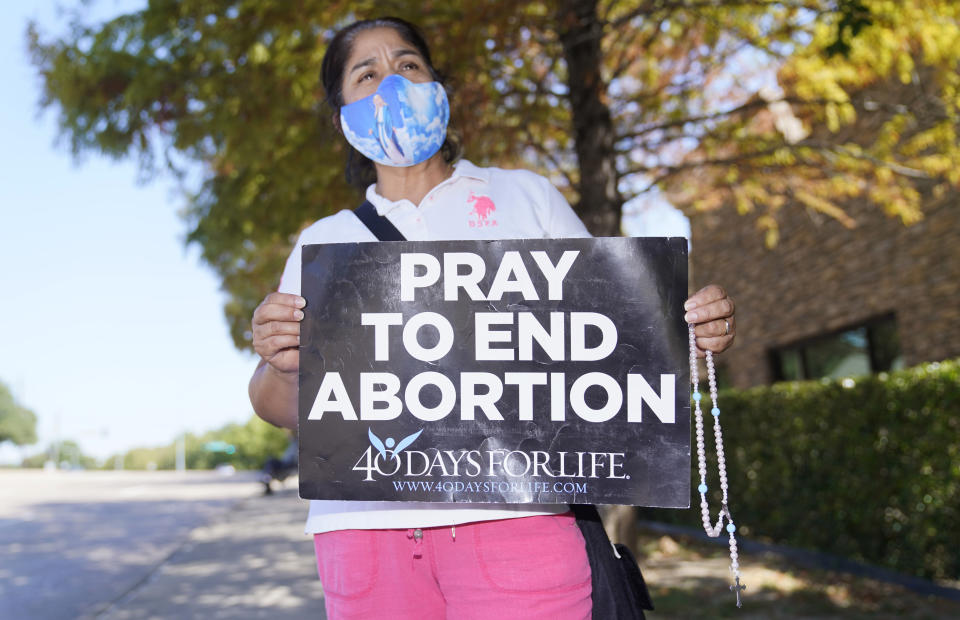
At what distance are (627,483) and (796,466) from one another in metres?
6.79

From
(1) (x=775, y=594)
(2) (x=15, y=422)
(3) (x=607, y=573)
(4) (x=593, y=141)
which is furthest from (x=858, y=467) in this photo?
(2) (x=15, y=422)

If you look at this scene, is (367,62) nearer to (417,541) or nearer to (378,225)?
(378,225)

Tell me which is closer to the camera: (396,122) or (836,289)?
(396,122)

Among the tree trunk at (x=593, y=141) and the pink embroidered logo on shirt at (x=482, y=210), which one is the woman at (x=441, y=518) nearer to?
the pink embroidered logo on shirt at (x=482, y=210)

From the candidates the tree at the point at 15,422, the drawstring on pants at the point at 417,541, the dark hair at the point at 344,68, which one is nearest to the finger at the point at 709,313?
the drawstring on pants at the point at 417,541

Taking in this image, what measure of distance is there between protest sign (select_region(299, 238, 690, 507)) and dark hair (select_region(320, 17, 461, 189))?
71cm

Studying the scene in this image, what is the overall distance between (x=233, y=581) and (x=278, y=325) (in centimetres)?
694

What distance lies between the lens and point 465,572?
1899mm

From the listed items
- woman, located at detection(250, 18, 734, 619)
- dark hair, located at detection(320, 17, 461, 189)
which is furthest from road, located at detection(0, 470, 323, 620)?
woman, located at detection(250, 18, 734, 619)

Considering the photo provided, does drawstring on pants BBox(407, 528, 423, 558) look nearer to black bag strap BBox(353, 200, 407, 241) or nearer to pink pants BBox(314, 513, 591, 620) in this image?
pink pants BBox(314, 513, 591, 620)

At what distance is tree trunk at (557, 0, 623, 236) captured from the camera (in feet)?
21.1

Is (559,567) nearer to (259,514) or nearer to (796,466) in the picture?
(796,466)

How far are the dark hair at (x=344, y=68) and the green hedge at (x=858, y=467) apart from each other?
16.1 ft

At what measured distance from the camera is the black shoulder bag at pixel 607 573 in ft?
6.42
